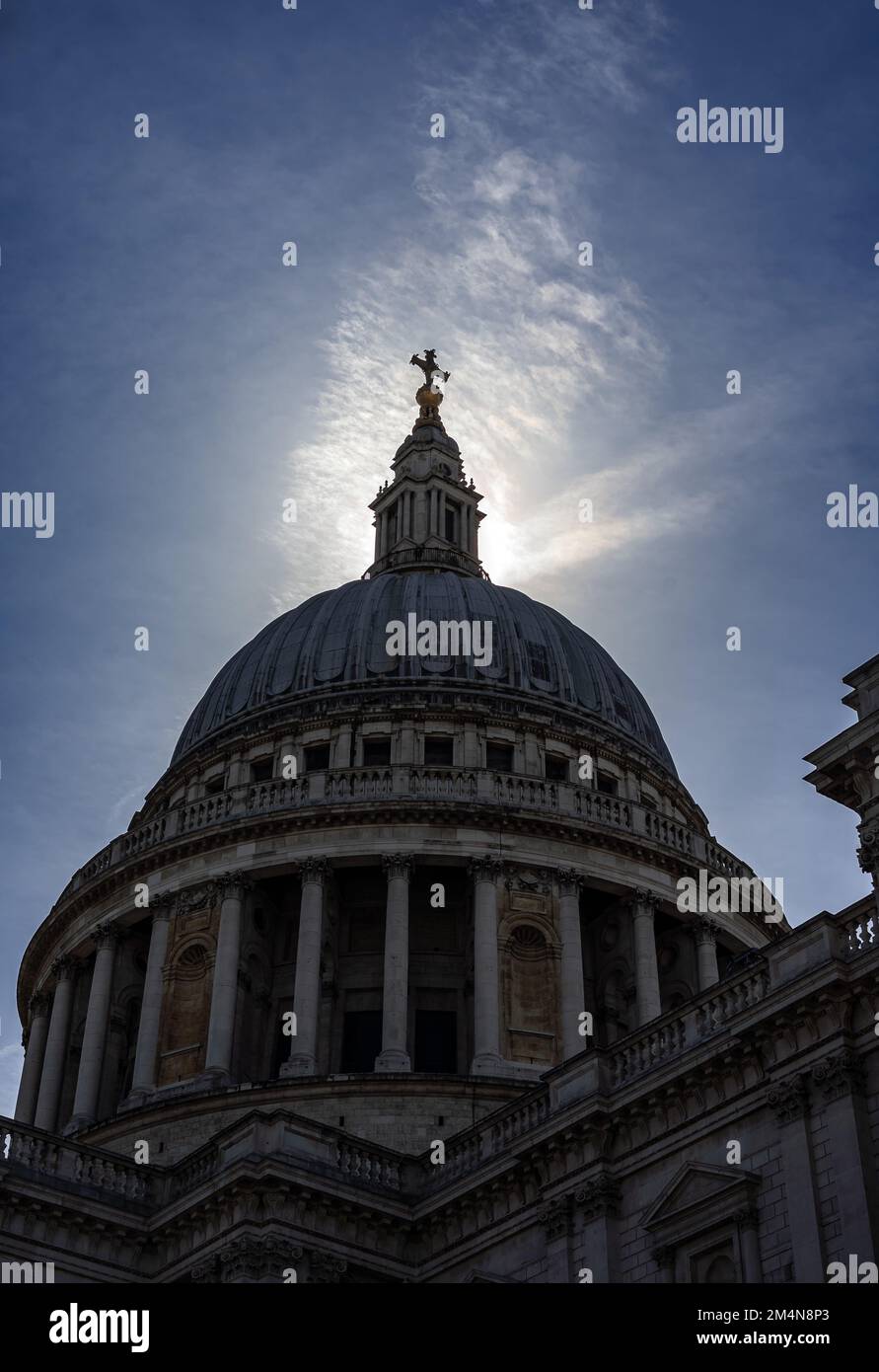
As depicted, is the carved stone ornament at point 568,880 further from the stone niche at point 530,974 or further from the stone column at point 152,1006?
the stone column at point 152,1006

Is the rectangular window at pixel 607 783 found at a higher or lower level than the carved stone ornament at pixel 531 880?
higher

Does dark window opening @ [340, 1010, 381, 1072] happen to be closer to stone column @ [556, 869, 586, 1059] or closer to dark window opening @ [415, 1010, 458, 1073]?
dark window opening @ [415, 1010, 458, 1073]

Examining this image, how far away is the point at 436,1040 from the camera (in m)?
49.2

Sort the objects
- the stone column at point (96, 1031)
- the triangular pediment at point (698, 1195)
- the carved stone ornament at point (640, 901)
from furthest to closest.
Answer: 1. the carved stone ornament at point (640, 901)
2. the stone column at point (96, 1031)
3. the triangular pediment at point (698, 1195)

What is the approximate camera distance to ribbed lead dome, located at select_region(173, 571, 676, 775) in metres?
58.9

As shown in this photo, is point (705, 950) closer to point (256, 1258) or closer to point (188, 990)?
point (188, 990)

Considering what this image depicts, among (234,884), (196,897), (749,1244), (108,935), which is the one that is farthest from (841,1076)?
(108,935)

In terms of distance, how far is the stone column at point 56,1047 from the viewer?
5162 cm

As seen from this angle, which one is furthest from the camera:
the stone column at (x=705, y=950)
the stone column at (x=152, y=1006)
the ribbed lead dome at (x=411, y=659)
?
the ribbed lead dome at (x=411, y=659)

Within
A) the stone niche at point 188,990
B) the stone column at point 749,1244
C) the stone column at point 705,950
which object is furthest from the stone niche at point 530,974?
the stone column at point 749,1244

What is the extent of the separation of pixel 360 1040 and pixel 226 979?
4.11m

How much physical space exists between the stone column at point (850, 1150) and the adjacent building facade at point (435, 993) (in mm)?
46

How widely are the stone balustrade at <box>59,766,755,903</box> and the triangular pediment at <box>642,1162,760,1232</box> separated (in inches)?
872
